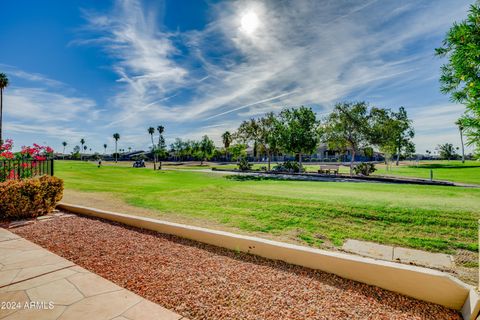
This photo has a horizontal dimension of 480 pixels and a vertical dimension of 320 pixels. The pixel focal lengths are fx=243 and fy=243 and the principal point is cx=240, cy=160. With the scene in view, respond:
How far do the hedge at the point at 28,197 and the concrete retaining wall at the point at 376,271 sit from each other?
21.3ft

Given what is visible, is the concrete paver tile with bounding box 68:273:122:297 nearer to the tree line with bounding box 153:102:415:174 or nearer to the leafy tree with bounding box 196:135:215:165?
the tree line with bounding box 153:102:415:174

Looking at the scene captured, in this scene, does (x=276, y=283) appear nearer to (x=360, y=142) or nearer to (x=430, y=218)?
(x=430, y=218)

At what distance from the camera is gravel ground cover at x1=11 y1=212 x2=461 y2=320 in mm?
3248

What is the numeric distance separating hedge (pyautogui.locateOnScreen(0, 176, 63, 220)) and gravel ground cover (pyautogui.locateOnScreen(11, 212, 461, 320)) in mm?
3170

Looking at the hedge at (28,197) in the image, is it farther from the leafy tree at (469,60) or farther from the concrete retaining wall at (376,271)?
the leafy tree at (469,60)

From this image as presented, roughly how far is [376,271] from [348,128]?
29.0 metres

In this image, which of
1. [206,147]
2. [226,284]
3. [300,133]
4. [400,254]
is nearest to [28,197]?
[226,284]

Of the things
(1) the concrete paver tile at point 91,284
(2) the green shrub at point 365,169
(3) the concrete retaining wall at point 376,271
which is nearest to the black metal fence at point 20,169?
(1) the concrete paver tile at point 91,284

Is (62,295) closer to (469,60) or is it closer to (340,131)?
(469,60)

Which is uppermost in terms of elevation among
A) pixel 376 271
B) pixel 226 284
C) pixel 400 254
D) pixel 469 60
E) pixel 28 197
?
pixel 469 60

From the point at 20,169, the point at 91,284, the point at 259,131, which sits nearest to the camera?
the point at 91,284

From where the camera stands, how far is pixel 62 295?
355cm

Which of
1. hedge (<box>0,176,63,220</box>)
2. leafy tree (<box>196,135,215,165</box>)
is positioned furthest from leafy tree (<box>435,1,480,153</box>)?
leafy tree (<box>196,135,215,165</box>)

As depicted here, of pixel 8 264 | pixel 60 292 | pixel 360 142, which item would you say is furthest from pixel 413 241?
pixel 360 142
